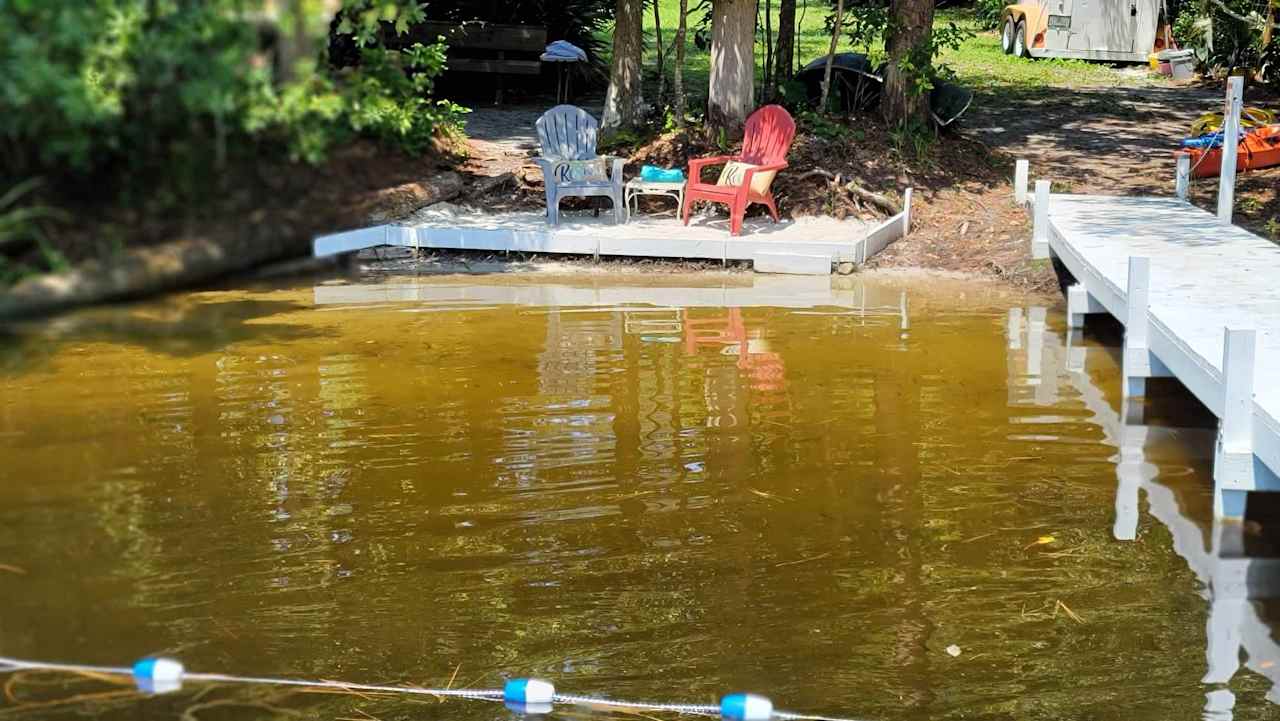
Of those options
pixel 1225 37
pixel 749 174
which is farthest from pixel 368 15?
pixel 1225 37

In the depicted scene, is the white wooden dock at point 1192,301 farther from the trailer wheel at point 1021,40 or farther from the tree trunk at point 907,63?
the trailer wheel at point 1021,40

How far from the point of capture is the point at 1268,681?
4805mm

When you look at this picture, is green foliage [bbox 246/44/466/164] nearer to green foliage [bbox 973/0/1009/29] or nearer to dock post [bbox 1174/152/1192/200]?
dock post [bbox 1174/152/1192/200]

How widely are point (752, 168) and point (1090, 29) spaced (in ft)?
32.7

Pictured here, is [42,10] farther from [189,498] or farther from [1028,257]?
[1028,257]

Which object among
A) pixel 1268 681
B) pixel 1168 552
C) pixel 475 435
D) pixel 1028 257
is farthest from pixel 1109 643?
pixel 1028 257

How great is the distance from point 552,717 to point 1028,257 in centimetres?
772

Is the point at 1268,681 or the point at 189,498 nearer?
the point at 1268,681

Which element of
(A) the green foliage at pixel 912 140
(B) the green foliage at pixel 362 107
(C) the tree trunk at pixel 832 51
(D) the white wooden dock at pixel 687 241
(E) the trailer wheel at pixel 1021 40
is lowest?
(D) the white wooden dock at pixel 687 241

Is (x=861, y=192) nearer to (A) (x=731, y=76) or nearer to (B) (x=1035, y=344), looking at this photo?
(A) (x=731, y=76)

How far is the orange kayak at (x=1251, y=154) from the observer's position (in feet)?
41.3

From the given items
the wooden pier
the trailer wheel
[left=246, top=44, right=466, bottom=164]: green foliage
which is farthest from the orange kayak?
[left=246, top=44, right=466, bottom=164]: green foliage

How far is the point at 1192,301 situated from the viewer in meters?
7.77

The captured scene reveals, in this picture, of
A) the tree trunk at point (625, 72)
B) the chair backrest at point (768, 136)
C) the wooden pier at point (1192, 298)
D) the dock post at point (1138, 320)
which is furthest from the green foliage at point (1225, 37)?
the dock post at point (1138, 320)
